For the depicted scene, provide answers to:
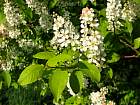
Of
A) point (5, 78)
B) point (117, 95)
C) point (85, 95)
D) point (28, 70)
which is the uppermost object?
point (28, 70)

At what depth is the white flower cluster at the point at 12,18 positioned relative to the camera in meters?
2.78

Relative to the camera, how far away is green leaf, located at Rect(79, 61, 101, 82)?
188cm

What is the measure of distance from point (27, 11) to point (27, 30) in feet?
1.40

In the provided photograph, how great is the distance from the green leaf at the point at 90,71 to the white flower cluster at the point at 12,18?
3.31ft

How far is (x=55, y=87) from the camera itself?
70.1 inches

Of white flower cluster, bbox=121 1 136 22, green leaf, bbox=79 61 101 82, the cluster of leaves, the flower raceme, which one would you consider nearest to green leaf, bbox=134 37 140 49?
the cluster of leaves

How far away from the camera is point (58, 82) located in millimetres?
1792

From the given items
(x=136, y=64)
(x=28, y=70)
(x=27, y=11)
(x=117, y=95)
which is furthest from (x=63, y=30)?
(x=136, y=64)

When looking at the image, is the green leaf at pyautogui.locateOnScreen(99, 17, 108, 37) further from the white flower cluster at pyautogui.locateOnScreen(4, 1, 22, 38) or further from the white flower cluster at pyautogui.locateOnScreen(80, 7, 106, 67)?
the white flower cluster at pyautogui.locateOnScreen(4, 1, 22, 38)

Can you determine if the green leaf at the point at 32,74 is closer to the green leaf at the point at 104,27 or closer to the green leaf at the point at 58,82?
the green leaf at the point at 58,82

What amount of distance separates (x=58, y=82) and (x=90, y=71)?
20 centimetres

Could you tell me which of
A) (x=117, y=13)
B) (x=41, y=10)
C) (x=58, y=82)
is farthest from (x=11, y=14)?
(x=58, y=82)

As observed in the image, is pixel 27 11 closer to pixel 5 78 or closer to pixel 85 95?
pixel 5 78

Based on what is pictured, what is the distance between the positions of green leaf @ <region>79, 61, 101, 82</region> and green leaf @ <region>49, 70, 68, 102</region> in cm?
10
